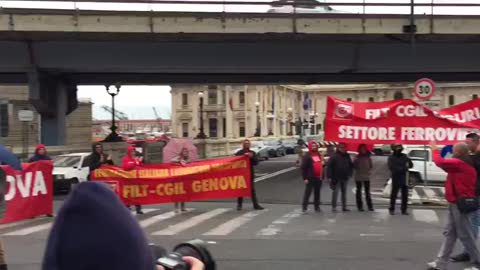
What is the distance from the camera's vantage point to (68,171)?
20656 mm

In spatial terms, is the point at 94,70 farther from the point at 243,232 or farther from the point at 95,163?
the point at 243,232

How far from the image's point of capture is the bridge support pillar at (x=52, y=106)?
3004cm

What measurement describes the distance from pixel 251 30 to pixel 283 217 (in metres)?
13.8

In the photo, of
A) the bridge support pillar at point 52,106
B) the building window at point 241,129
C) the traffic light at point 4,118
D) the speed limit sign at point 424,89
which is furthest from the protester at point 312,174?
the building window at point 241,129

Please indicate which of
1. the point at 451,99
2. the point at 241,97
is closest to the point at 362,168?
the point at 241,97

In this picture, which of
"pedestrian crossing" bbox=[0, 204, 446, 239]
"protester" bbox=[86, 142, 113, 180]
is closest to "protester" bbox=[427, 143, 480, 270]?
"pedestrian crossing" bbox=[0, 204, 446, 239]

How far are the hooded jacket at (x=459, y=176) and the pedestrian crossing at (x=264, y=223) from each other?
3375mm

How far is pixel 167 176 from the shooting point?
1502cm

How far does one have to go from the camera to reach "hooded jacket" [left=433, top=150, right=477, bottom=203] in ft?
26.2

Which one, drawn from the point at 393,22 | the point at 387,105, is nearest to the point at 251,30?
the point at 393,22

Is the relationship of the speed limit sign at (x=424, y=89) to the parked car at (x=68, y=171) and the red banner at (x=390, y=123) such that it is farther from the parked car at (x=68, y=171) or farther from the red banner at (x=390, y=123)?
the parked car at (x=68, y=171)

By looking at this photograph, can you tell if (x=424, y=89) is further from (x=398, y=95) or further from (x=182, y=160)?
(x=398, y=95)

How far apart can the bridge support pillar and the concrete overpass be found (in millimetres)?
208

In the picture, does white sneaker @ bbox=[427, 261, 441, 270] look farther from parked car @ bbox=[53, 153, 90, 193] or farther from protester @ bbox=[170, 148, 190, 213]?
parked car @ bbox=[53, 153, 90, 193]
